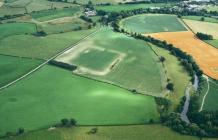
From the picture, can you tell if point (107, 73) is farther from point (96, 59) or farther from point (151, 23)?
point (151, 23)

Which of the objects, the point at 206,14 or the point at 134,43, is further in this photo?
the point at 206,14

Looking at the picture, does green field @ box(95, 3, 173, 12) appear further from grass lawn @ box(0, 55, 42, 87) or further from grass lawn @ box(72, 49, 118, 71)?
grass lawn @ box(0, 55, 42, 87)

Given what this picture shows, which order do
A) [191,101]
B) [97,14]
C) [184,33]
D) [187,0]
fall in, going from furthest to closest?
[187,0]
[97,14]
[184,33]
[191,101]

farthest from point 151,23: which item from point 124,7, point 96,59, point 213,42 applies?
point 96,59

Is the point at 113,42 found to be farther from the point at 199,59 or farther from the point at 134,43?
the point at 199,59

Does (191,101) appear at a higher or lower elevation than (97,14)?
lower

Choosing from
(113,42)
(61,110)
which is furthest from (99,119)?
(113,42)

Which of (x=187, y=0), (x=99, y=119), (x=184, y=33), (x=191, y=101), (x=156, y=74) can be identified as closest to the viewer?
(x=99, y=119)
